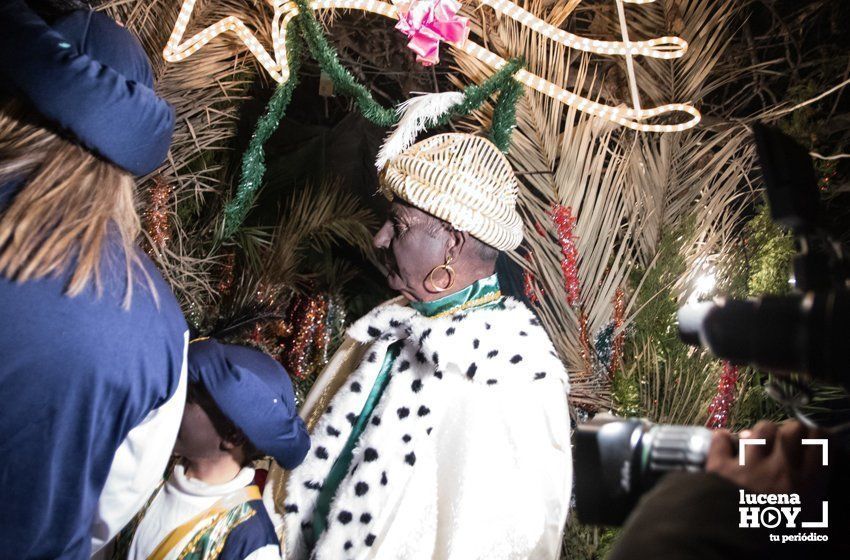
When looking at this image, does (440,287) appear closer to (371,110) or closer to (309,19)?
(371,110)

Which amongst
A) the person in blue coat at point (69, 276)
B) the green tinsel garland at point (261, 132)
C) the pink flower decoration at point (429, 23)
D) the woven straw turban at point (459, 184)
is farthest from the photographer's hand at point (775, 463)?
the green tinsel garland at point (261, 132)

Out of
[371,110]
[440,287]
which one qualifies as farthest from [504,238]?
[371,110]

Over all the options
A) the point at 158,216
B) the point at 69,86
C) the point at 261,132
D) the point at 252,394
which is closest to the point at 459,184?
the point at 252,394

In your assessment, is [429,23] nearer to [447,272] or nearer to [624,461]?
[447,272]

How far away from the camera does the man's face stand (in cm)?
213

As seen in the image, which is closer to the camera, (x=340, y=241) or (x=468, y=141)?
(x=468, y=141)

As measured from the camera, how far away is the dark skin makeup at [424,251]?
2.13 metres

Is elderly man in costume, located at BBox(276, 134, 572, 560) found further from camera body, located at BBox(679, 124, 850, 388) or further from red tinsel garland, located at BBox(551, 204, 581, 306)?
camera body, located at BBox(679, 124, 850, 388)

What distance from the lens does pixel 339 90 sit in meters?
2.78

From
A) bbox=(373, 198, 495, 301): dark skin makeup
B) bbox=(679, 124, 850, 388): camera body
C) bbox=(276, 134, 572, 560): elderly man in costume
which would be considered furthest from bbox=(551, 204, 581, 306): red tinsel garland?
bbox=(679, 124, 850, 388): camera body

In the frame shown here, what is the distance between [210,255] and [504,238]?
145cm

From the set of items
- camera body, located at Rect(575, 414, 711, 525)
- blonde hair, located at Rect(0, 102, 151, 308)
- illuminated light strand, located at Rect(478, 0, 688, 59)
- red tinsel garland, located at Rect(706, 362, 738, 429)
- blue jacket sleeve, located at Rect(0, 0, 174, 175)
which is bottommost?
red tinsel garland, located at Rect(706, 362, 738, 429)

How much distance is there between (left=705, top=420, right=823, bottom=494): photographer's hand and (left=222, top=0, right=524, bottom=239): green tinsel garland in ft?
6.27

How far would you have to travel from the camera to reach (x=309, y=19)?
8.36 ft
